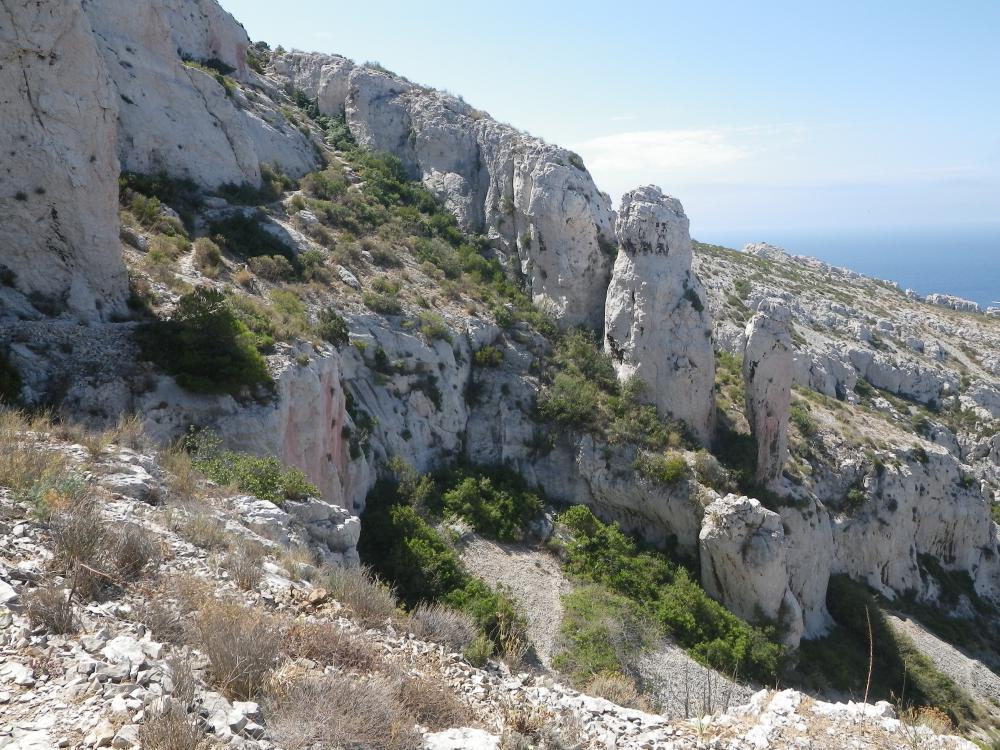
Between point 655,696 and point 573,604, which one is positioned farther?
point 573,604

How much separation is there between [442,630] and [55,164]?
1156 centimetres

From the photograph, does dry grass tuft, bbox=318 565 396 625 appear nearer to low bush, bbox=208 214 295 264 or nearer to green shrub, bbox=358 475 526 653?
green shrub, bbox=358 475 526 653

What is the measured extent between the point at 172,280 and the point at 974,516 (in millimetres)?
30148

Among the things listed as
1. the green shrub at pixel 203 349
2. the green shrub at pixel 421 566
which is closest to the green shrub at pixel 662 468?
the green shrub at pixel 421 566

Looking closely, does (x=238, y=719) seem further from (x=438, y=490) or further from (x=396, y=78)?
(x=396, y=78)

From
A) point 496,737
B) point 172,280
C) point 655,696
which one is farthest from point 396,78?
point 496,737

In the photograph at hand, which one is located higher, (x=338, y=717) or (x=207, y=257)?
(x=207, y=257)

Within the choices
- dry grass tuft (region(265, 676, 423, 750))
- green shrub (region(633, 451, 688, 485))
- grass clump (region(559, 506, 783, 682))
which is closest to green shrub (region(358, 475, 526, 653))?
grass clump (region(559, 506, 783, 682))

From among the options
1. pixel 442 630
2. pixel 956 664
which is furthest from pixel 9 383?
pixel 956 664

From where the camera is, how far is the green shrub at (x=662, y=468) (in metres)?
18.8

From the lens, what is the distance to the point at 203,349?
11.6m

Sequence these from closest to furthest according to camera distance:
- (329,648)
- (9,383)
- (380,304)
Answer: (329,648) → (9,383) → (380,304)

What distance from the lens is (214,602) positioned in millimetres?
5422

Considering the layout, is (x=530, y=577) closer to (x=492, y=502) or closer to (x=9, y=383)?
(x=492, y=502)
